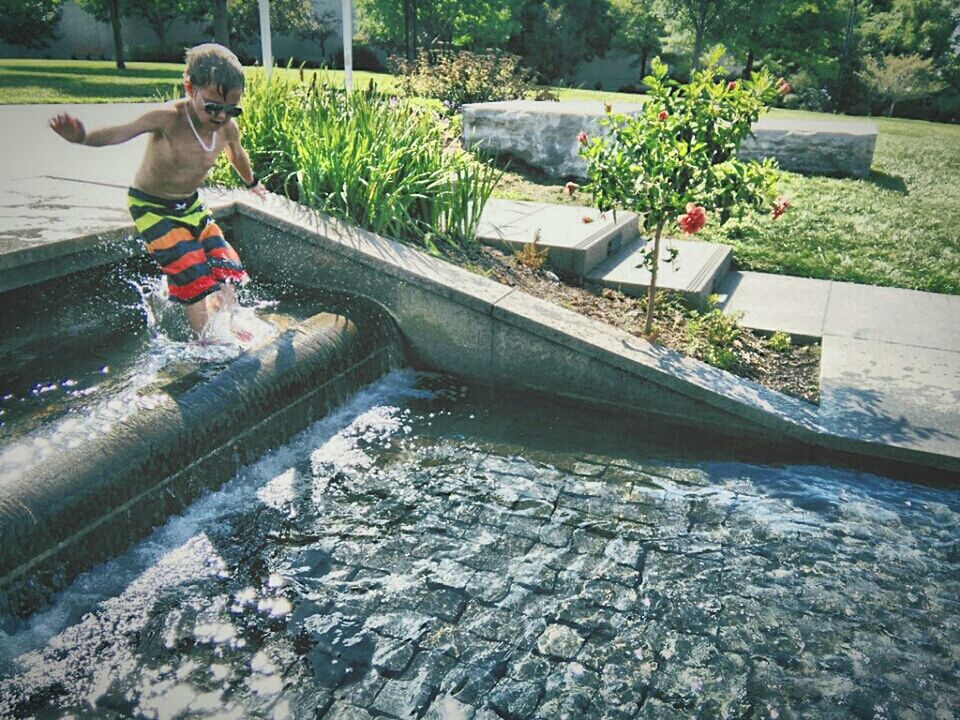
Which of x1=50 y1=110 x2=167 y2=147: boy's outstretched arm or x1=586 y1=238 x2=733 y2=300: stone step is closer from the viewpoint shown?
x1=50 y1=110 x2=167 y2=147: boy's outstretched arm

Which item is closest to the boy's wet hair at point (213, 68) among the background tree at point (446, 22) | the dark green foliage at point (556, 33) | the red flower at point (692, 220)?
the red flower at point (692, 220)

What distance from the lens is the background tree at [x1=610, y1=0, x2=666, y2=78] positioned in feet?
126

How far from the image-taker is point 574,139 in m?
10.1

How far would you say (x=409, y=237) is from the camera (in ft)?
20.4

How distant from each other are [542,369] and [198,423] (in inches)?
84.5

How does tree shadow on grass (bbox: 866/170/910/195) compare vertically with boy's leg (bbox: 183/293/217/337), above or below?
above

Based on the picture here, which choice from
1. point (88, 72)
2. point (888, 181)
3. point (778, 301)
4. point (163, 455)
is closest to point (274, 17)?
point (88, 72)

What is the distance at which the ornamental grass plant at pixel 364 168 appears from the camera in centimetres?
593

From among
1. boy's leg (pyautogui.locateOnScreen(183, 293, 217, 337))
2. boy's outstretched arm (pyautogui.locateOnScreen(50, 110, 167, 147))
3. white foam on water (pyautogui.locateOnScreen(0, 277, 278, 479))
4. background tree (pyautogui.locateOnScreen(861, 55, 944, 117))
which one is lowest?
white foam on water (pyautogui.locateOnScreen(0, 277, 278, 479))

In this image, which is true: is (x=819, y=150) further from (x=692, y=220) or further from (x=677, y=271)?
(x=692, y=220)

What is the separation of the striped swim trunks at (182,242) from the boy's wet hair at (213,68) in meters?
0.68

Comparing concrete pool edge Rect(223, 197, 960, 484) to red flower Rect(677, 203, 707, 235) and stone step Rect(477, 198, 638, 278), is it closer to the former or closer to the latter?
red flower Rect(677, 203, 707, 235)

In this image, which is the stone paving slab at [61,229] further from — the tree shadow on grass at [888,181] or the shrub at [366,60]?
the shrub at [366,60]

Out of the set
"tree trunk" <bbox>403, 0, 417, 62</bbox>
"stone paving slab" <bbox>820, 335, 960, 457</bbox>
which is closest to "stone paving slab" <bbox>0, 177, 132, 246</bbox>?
"stone paving slab" <bbox>820, 335, 960, 457</bbox>
